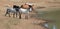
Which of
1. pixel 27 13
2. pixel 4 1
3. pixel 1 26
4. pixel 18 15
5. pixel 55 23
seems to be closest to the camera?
pixel 1 26

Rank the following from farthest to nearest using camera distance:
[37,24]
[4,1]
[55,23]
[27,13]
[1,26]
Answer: [4,1] → [27,13] → [55,23] → [37,24] → [1,26]

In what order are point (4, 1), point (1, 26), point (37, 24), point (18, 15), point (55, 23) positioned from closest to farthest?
1. point (1, 26)
2. point (37, 24)
3. point (55, 23)
4. point (18, 15)
5. point (4, 1)

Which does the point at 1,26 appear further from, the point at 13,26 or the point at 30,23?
the point at 30,23

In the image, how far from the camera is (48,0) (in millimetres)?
23297

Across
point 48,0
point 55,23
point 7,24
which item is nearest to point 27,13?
point 55,23

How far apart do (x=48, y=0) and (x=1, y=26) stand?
537 inches

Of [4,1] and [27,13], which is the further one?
[4,1]

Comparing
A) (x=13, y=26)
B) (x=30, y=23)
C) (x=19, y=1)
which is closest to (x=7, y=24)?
(x=13, y=26)

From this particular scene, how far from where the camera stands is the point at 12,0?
22375 mm

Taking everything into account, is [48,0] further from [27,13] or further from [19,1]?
[27,13]

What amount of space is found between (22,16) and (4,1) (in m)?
8.91

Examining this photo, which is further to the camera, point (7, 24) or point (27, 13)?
point (27, 13)

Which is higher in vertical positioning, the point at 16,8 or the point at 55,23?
the point at 16,8

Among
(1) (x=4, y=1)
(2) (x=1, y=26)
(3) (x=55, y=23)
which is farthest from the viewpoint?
(1) (x=4, y=1)
